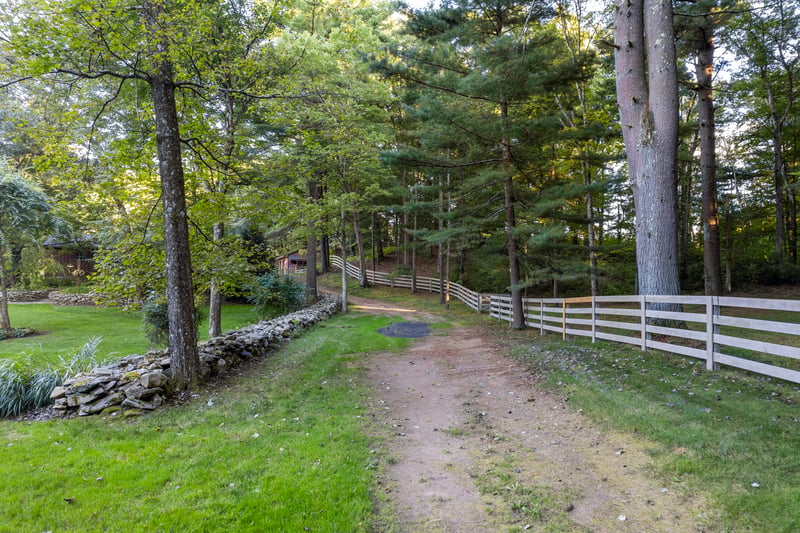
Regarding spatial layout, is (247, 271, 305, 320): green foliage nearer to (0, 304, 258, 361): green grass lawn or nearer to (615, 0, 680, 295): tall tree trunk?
(0, 304, 258, 361): green grass lawn

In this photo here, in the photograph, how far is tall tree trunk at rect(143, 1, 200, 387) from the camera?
18.1ft

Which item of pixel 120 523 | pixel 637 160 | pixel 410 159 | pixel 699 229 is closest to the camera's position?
pixel 120 523

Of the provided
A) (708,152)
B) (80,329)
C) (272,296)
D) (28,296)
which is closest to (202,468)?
(272,296)

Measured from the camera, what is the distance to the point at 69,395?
16.0 ft

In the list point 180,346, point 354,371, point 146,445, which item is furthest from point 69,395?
point 354,371

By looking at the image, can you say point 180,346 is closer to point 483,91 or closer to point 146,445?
point 146,445

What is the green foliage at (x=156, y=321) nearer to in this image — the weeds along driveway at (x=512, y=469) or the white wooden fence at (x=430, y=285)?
the weeds along driveway at (x=512, y=469)

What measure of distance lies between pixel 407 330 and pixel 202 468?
863cm

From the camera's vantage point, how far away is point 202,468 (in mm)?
3246

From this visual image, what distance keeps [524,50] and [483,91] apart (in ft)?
4.26

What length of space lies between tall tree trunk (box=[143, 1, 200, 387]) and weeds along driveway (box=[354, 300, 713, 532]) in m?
2.85

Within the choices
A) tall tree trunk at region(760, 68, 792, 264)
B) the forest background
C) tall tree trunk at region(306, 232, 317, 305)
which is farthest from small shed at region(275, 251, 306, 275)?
tall tree trunk at region(760, 68, 792, 264)

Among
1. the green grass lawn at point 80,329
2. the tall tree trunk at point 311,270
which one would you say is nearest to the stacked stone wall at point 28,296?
the green grass lawn at point 80,329

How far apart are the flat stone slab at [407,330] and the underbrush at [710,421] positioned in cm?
513
